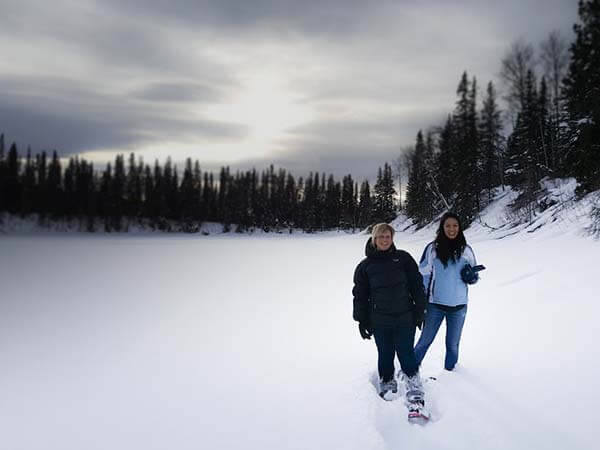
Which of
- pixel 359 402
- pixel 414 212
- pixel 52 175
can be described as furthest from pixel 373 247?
pixel 52 175

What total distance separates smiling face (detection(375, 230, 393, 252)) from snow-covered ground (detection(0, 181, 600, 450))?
1.57 m

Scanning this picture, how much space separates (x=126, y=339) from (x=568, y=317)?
7026mm

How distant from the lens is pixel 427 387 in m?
4.14

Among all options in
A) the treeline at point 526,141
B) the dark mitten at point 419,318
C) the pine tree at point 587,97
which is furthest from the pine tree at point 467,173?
the dark mitten at point 419,318

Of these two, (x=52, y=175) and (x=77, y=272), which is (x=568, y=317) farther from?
(x=52, y=175)

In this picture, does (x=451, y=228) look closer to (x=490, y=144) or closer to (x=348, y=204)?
(x=490, y=144)

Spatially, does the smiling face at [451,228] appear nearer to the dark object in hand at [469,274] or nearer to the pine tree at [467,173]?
the dark object in hand at [469,274]

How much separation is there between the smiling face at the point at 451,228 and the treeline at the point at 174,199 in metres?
57.5

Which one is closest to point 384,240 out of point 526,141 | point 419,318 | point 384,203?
point 419,318

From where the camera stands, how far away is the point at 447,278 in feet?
13.7

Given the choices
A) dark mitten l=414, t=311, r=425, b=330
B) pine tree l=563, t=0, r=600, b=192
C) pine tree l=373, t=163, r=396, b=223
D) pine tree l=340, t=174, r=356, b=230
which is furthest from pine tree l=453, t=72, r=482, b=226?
pine tree l=340, t=174, r=356, b=230

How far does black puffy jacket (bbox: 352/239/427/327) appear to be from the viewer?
12.1 ft

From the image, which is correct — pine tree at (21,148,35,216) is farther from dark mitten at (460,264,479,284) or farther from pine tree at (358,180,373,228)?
dark mitten at (460,264,479,284)

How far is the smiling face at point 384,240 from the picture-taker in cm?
369
